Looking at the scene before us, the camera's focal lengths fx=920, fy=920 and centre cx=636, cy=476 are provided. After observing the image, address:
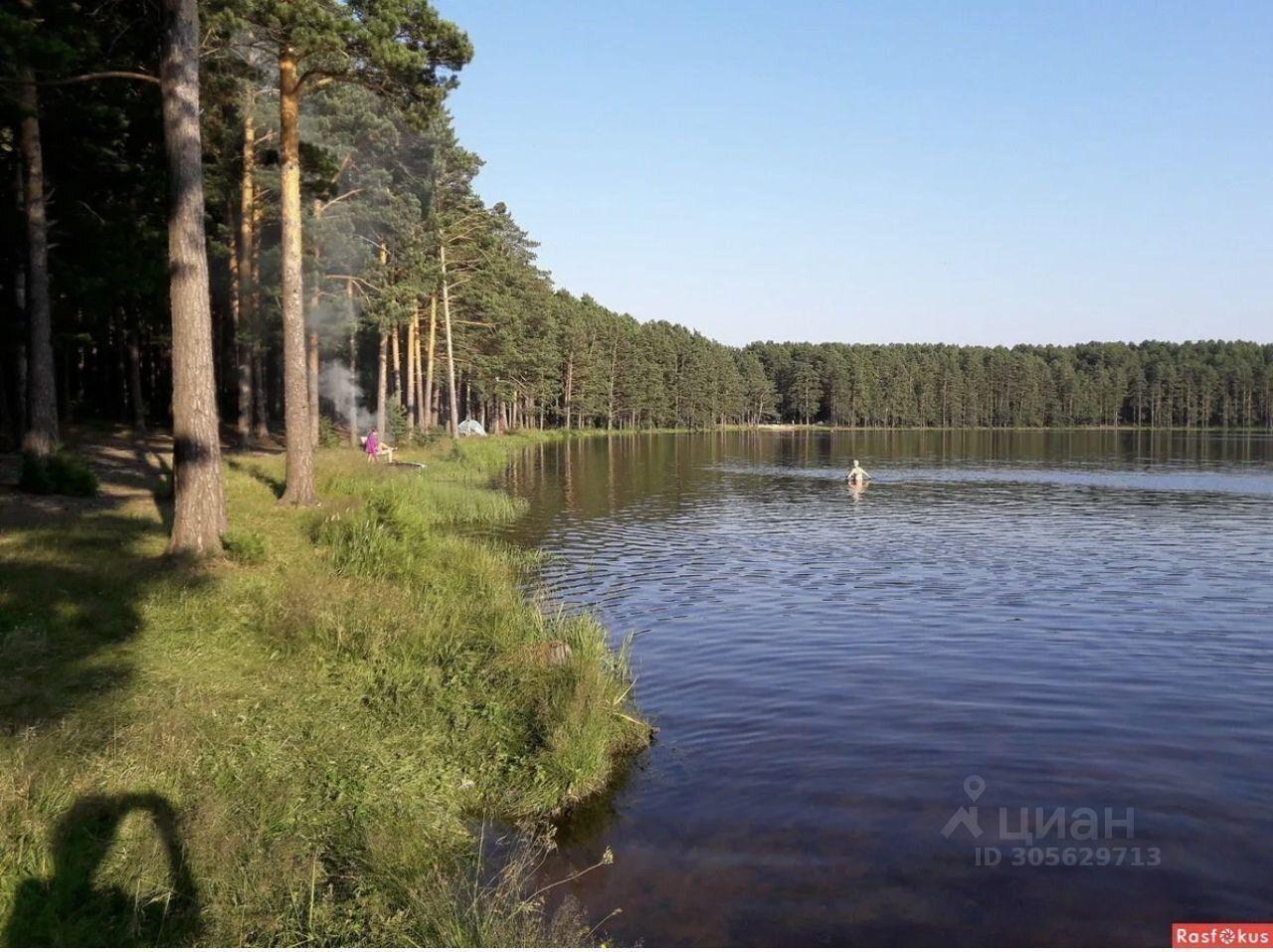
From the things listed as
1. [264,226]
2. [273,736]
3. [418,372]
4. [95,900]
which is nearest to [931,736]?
[273,736]

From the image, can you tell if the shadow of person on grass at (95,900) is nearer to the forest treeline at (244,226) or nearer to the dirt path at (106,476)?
the forest treeline at (244,226)

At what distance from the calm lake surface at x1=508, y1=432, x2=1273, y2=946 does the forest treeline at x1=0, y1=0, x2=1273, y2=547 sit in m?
9.47

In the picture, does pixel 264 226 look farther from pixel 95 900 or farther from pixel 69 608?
pixel 95 900

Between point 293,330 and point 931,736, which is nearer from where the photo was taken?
point 931,736

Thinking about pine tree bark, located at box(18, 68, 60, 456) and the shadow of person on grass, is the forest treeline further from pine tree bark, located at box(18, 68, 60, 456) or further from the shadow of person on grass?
the shadow of person on grass

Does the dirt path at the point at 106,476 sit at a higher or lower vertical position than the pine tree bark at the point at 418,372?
lower

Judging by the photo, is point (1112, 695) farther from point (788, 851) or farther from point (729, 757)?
point (788, 851)

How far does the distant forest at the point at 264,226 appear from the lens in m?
18.9

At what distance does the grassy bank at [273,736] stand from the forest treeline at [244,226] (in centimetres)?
353

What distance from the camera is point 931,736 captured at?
11844mm

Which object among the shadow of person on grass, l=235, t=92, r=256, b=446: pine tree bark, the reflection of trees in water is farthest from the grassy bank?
l=235, t=92, r=256, b=446: pine tree bark

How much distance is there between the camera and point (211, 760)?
7.85 meters

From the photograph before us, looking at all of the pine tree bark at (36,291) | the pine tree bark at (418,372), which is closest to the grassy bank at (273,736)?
the pine tree bark at (36,291)

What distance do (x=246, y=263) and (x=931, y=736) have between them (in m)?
28.1
